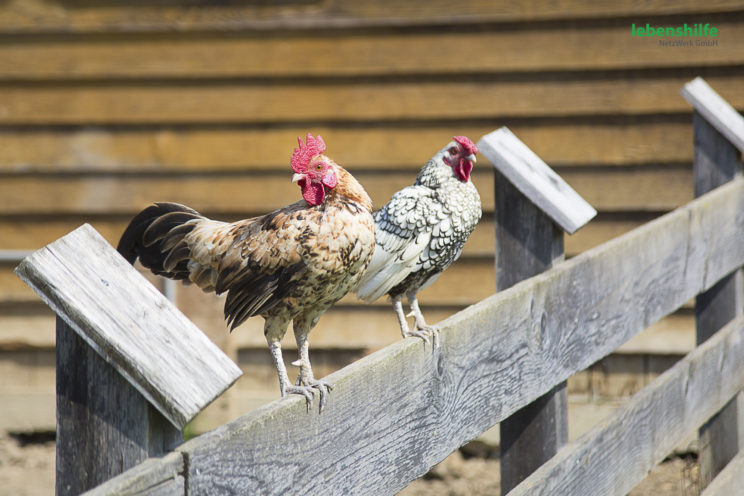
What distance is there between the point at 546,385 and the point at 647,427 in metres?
0.48

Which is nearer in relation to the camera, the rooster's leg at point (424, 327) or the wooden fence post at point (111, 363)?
the wooden fence post at point (111, 363)

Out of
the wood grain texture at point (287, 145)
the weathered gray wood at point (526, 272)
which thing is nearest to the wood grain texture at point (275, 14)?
the wood grain texture at point (287, 145)

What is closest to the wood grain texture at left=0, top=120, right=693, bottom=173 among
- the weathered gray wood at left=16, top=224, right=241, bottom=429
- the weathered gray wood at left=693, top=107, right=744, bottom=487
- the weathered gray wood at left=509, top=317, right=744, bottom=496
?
the weathered gray wood at left=693, top=107, right=744, bottom=487

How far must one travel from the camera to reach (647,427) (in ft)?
7.38

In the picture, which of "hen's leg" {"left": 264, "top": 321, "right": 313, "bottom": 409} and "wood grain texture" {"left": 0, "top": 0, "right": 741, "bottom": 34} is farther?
"wood grain texture" {"left": 0, "top": 0, "right": 741, "bottom": 34}

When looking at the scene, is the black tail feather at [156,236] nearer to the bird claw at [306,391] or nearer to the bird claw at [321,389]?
the bird claw at [306,391]

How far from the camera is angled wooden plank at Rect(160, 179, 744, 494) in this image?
1.12 metres

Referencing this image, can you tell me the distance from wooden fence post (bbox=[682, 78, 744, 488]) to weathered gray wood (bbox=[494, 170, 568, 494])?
1.26m

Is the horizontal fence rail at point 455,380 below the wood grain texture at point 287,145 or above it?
below

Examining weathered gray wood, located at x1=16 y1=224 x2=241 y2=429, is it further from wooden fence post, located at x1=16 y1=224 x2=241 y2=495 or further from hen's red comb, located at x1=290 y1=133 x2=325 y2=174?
hen's red comb, located at x1=290 y1=133 x2=325 y2=174

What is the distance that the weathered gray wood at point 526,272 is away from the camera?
78.7 inches

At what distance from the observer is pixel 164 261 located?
2.01m

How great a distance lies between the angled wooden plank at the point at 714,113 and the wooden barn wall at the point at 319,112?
1231mm

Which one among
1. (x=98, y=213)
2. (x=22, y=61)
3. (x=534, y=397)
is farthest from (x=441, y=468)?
(x=22, y=61)
